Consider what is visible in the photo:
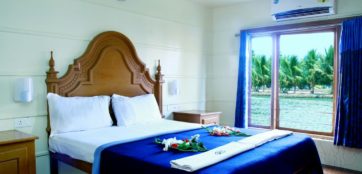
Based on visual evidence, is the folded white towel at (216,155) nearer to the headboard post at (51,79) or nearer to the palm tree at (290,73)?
the headboard post at (51,79)

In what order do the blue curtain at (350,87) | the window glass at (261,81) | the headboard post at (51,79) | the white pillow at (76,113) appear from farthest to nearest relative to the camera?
the window glass at (261,81)
the blue curtain at (350,87)
the headboard post at (51,79)
the white pillow at (76,113)

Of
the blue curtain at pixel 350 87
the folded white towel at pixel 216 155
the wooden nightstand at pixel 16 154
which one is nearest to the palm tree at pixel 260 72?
the blue curtain at pixel 350 87

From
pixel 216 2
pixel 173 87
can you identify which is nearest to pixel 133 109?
pixel 173 87

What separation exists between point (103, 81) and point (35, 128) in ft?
3.00

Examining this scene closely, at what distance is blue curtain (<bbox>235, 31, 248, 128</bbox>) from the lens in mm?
4688

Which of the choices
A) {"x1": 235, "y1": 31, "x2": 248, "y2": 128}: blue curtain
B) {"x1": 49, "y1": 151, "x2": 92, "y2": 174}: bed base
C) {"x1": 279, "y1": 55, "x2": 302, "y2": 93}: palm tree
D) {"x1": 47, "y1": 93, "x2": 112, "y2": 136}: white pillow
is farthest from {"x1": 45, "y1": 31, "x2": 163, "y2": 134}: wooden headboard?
{"x1": 279, "y1": 55, "x2": 302, "y2": 93}: palm tree

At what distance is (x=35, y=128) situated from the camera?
9.52 feet

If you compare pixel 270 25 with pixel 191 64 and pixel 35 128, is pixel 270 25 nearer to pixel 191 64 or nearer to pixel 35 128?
pixel 191 64

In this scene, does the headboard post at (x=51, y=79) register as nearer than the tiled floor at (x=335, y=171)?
Yes

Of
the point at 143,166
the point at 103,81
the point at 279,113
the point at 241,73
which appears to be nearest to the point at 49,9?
the point at 103,81

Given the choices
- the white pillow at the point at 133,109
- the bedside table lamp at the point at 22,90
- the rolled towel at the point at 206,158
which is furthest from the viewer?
the white pillow at the point at 133,109

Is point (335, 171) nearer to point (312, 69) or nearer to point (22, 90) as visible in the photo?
point (312, 69)

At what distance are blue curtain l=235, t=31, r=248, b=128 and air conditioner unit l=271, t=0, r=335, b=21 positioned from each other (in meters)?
0.63

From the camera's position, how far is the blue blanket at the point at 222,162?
1891mm
